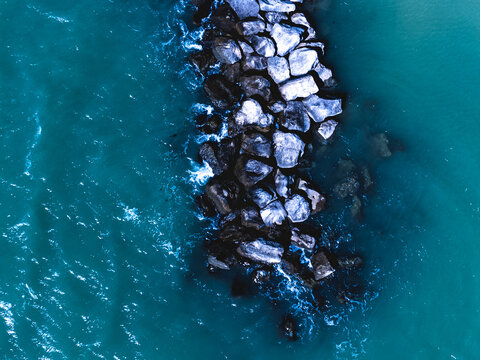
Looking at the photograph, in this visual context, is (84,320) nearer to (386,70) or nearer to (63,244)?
(63,244)

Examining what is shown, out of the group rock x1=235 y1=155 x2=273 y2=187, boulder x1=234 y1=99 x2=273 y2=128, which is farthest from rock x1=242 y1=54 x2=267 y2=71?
rock x1=235 y1=155 x2=273 y2=187

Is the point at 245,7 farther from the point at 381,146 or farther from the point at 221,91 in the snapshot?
the point at 381,146

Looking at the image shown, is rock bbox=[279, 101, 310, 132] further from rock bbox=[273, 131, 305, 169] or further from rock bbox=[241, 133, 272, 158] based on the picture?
rock bbox=[241, 133, 272, 158]

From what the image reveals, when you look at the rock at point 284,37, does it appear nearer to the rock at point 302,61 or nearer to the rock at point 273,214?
the rock at point 302,61

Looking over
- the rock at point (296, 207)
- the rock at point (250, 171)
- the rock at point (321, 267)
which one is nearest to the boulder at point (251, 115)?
the rock at point (250, 171)

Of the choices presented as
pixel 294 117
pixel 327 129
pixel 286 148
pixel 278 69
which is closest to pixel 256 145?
pixel 286 148

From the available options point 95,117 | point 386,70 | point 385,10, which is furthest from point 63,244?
point 385,10
